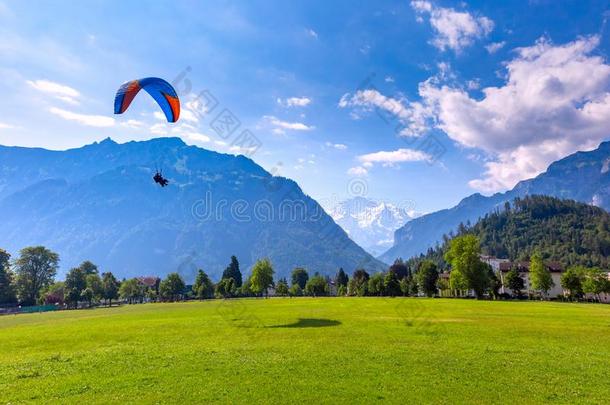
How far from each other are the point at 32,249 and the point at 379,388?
147 meters

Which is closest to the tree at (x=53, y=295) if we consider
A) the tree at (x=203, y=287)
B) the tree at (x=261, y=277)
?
the tree at (x=203, y=287)

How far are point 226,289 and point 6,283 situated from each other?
67.4 m

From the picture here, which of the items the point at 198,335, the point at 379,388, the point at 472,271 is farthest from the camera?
the point at 472,271

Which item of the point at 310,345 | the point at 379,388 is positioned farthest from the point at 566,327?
the point at 379,388

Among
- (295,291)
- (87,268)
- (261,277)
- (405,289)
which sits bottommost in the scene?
(295,291)

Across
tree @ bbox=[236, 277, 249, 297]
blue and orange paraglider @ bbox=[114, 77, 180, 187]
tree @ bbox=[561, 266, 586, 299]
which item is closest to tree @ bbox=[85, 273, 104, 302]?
tree @ bbox=[236, 277, 249, 297]

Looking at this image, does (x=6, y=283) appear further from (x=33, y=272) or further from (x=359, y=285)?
(x=359, y=285)

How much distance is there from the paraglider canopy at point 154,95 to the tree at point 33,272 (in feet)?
375

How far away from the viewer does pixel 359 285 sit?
541 ft

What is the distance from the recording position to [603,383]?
17047 millimetres

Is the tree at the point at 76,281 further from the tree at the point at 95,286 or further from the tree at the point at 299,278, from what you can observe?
the tree at the point at 299,278

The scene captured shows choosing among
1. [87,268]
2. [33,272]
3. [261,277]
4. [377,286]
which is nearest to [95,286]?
[87,268]

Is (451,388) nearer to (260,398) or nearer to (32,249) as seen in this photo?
(260,398)

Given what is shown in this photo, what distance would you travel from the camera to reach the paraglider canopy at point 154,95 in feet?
106
